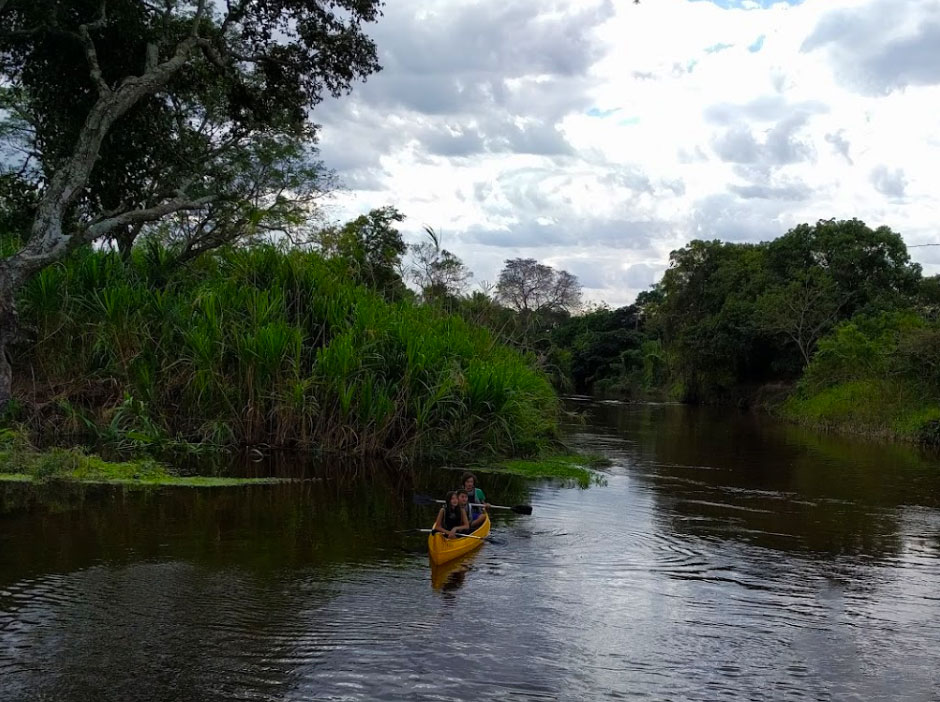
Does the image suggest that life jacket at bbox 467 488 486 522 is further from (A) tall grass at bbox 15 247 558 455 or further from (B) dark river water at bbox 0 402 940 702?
(A) tall grass at bbox 15 247 558 455

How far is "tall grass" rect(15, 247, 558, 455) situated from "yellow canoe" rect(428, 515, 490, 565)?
6289 mm

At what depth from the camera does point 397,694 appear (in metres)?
6.23

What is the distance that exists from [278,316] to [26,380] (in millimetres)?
4964

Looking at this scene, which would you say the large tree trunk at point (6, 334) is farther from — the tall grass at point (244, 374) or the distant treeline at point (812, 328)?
the distant treeline at point (812, 328)

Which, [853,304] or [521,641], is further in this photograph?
[853,304]

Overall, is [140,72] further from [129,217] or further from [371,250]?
[371,250]

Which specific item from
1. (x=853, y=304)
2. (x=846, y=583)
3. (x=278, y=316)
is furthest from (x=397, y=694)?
(x=853, y=304)

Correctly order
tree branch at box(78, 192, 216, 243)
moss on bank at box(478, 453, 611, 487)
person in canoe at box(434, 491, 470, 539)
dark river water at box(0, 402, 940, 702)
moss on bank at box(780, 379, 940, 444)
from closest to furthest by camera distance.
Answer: dark river water at box(0, 402, 940, 702), person in canoe at box(434, 491, 470, 539), tree branch at box(78, 192, 216, 243), moss on bank at box(478, 453, 611, 487), moss on bank at box(780, 379, 940, 444)

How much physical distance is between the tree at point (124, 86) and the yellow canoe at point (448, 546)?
949 centimetres

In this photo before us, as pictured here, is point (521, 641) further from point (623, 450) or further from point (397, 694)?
point (623, 450)

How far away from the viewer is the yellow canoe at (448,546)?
9969 mm

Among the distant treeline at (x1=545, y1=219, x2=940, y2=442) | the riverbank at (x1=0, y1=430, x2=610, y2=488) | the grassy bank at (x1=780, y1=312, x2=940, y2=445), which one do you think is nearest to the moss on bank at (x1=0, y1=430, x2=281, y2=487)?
the riverbank at (x1=0, y1=430, x2=610, y2=488)

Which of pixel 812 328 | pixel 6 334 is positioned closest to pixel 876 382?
pixel 812 328

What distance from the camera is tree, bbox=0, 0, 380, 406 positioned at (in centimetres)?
1622
